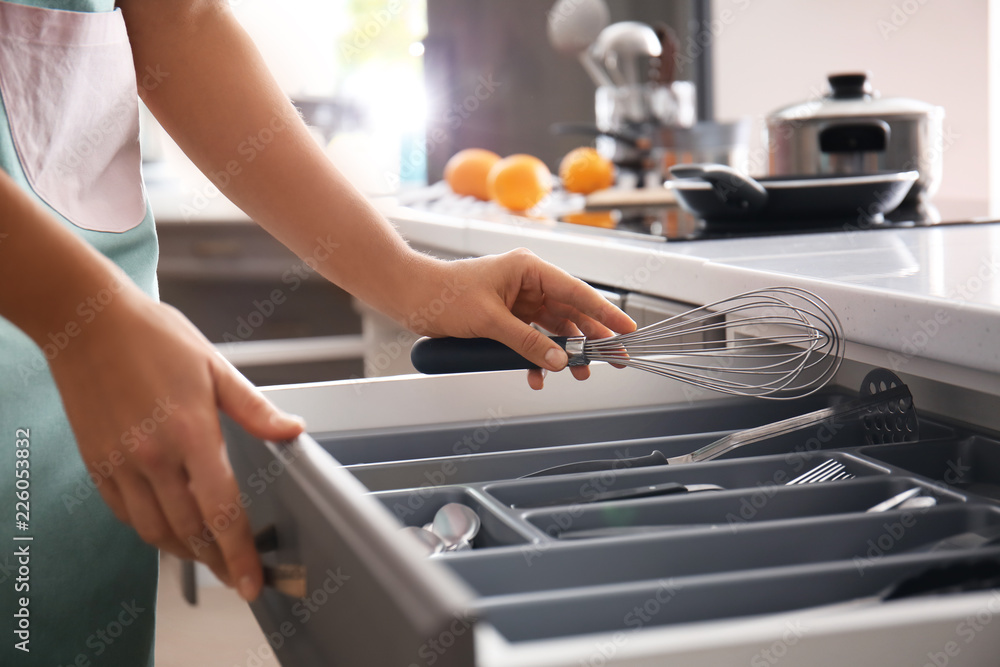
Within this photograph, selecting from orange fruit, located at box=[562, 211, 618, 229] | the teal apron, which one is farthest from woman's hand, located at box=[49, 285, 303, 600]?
orange fruit, located at box=[562, 211, 618, 229]

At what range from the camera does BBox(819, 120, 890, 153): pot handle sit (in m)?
1.23

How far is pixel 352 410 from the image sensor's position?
63 centimetres

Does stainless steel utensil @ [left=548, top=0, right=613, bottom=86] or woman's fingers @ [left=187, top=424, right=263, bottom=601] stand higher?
stainless steel utensil @ [left=548, top=0, right=613, bottom=86]

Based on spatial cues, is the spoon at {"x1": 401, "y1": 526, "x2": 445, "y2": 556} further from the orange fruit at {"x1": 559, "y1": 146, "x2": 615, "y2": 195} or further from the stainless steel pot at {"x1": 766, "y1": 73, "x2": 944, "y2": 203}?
the orange fruit at {"x1": 559, "y1": 146, "x2": 615, "y2": 195}

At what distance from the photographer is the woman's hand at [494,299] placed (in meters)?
0.67

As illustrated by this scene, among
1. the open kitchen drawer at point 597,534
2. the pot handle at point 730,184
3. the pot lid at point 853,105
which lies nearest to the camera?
the open kitchen drawer at point 597,534

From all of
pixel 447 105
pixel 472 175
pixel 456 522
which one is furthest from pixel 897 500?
pixel 447 105

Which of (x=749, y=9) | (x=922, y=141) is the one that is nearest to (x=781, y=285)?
(x=922, y=141)

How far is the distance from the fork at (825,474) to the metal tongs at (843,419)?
3cm

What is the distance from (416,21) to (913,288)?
12.5ft

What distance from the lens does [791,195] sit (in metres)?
0.99

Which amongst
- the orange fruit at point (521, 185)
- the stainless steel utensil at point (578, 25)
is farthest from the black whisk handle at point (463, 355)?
the stainless steel utensil at point (578, 25)

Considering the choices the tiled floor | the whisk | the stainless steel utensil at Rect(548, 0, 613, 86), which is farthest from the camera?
the stainless steel utensil at Rect(548, 0, 613, 86)

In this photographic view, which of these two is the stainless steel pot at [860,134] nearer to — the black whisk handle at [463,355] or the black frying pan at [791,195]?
the black frying pan at [791,195]
